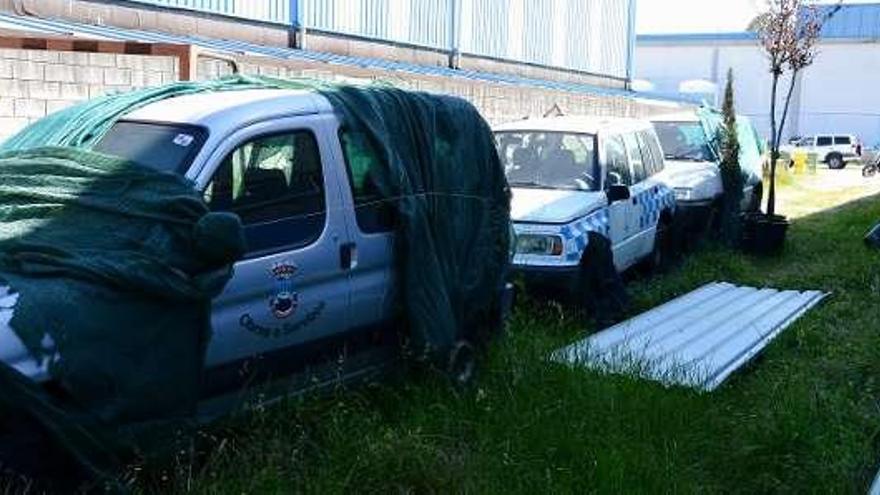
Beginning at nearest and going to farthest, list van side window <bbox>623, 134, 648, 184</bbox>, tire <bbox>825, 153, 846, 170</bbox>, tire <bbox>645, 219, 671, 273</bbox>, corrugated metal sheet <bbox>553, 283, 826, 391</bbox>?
corrugated metal sheet <bbox>553, 283, 826, 391</bbox> → van side window <bbox>623, 134, 648, 184</bbox> → tire <bbox>645, 219, 671, 273</bbox> → tire <bbox>825, 153, 846, 170</bbox>

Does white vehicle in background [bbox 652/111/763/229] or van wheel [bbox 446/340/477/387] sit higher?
white vehicle in background [bbox 652/111/763/229]

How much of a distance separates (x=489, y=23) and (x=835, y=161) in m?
36.8

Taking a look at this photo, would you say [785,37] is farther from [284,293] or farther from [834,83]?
[834,83]

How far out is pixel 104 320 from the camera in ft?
13.2

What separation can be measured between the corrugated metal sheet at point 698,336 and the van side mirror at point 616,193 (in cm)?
109

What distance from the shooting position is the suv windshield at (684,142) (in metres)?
14.5

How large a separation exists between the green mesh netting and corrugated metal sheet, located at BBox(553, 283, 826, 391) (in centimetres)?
138

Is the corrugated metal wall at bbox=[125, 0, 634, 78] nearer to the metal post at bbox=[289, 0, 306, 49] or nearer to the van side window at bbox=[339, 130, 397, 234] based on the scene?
the metal post at bbox=[289, 0, 306, 49]

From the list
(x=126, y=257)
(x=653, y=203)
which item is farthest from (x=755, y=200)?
(x=126, y=257)

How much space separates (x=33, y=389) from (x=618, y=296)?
6.31 m

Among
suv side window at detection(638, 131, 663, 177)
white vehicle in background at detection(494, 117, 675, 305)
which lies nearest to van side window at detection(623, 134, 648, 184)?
white vehicle in background at detection(494, 117, 675, 305)

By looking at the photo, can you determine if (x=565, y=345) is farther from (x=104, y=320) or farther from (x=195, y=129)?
(x=104, y=320)

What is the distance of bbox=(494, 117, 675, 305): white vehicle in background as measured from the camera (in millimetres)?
8758

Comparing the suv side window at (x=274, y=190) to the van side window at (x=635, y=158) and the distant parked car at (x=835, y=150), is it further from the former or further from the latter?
the distant parked car at (x=835, y=150)
